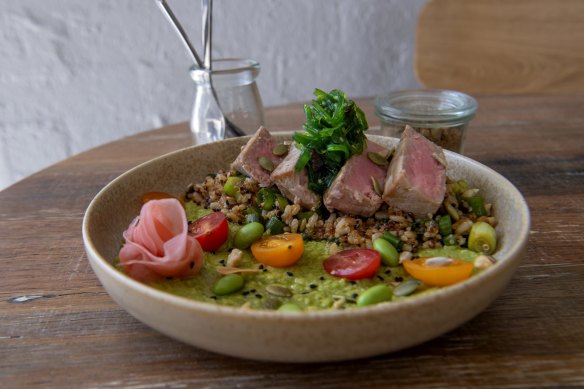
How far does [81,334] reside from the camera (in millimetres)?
1574

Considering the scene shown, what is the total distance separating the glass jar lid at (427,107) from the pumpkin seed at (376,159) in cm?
56

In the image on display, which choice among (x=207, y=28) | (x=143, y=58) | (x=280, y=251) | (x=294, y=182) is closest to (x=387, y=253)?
(x=280, y=251)

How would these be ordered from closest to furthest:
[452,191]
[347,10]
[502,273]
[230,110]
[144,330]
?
[502,273] < [144,330] < [452,191] < [230,110] < [347,10]

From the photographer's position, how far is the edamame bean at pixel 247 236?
73.5 inches

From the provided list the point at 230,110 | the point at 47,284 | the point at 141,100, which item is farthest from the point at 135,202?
the point at 141,100

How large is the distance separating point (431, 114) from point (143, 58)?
2.81 m

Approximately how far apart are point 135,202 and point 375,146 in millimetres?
886

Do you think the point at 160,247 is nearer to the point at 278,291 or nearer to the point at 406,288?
the point at 278,291

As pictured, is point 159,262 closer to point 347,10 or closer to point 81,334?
point 81,334

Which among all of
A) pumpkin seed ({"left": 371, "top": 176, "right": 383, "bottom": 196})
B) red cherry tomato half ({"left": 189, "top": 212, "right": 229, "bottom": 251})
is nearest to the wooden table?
red cherry tomato half ({"left": 189, "top": 212, "right": 229, "bottom": 251})

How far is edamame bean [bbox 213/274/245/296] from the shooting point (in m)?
1.59

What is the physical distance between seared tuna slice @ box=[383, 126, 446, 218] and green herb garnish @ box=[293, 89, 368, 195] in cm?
15

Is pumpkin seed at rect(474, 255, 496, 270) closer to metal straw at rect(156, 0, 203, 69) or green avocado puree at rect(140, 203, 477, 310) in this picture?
green avocado puree at rect(140, 203, 477, 310)

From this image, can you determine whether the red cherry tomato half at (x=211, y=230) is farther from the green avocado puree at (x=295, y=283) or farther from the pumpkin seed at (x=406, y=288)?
the pumpkin seed at (x=406, y=288)
